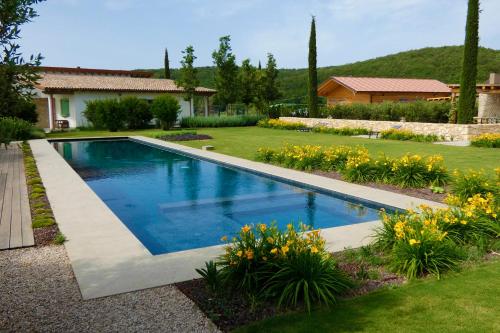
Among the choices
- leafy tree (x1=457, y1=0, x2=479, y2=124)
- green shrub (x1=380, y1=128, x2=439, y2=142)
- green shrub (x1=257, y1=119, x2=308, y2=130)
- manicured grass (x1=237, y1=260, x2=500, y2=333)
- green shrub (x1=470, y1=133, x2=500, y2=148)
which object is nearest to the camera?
manicured grass (x1=237, y1=260, x2=500, y2=333)

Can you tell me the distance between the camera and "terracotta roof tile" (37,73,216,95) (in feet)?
92.2

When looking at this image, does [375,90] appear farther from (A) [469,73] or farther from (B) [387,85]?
(A) [469,73]

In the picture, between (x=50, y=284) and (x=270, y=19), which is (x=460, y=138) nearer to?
(x=270, y=19)

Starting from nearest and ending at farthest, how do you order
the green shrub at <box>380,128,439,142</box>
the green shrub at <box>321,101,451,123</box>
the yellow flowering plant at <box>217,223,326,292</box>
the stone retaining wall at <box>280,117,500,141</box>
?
the yellow flowering plant at <box>217,223,326,292</box> < the stone retaining wall at <box>280,117,500,141</box> < the green shrub at <box>380,128,439,142</box> < the green shrub at <box>321,101,451,123</box>

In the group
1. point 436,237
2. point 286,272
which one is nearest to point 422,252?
point 436,237

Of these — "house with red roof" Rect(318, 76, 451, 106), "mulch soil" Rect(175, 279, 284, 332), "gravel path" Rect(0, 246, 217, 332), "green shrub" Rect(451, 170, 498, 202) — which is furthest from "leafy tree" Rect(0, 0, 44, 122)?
"house with red roof" Rect(318, 76, 451, 106)

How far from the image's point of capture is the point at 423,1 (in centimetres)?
1720

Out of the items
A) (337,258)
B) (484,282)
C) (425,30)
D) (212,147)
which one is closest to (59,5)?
(337,258)

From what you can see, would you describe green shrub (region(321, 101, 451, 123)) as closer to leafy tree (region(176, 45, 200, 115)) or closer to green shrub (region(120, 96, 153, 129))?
leafy tree (region(176, 45, 200, 115))

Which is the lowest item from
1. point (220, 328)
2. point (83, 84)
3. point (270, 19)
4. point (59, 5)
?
point (220, 328)

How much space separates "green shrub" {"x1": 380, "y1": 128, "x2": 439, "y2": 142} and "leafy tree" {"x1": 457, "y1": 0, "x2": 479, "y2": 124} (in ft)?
6.37

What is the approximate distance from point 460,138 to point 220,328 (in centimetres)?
1744

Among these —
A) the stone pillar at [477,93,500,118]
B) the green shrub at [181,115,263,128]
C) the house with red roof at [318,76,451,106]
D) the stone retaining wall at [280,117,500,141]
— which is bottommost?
the stone retaining wall at [280,117,500,141]

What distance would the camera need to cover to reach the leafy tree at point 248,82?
114 feet
